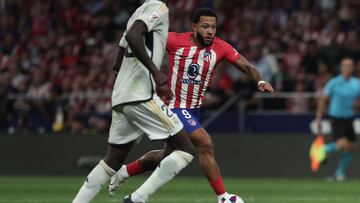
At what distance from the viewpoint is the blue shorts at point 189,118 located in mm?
11367

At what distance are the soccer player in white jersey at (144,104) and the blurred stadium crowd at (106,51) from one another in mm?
11687

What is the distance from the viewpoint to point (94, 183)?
966 cm

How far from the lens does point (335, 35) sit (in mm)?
22391

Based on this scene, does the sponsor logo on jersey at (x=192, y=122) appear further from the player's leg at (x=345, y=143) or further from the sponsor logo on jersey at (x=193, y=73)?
the player's leg at (x=345, y=143)

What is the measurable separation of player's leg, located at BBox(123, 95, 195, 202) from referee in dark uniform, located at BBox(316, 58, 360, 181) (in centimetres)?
Result: 1014

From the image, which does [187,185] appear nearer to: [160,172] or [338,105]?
[338,105]

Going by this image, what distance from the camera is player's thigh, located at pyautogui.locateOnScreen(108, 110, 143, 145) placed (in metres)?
9.61

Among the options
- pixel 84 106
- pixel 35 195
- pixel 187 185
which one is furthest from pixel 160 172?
pixel 84 106

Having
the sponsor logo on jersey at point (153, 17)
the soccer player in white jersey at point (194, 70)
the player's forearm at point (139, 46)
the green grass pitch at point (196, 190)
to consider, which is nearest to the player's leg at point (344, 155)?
the green grass pitch at point (196, 190)

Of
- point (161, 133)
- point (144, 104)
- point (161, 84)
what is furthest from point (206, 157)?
point (161, 84)

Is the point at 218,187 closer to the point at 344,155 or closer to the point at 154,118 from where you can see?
the point at 154,118

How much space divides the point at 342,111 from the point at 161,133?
11.1 m

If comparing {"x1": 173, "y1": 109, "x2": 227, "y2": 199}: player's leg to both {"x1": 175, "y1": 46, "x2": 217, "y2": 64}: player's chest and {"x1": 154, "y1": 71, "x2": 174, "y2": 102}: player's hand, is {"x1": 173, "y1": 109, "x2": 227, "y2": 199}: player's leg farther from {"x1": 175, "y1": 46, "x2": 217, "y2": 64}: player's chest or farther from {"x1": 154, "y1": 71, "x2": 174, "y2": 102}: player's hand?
{"x1": 154, "y1": 71, "x2": 174, "y2": 102}: player's hand

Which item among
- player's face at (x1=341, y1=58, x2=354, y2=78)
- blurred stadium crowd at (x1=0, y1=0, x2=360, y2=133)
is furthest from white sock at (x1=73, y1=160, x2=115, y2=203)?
blurred stadium crowd at (x1=0, y1=0, x2=360, y2=133)
